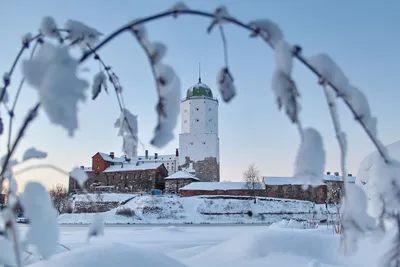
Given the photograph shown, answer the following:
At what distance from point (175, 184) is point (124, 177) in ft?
27.8

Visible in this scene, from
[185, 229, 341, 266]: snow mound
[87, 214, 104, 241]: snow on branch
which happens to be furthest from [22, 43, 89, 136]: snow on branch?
[185, 229, 341, 266]: snow mound

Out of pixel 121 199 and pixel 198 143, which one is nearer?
pixel 121 199

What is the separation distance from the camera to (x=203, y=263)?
15.5ft

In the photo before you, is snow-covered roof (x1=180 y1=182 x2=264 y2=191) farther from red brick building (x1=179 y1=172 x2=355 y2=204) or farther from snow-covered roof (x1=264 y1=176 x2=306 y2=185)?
snow-covered roof (x1=264 y1=176 x2=306 y2=185)

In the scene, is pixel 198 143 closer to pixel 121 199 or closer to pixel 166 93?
pixel 121 199

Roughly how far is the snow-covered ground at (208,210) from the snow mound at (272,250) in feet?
106

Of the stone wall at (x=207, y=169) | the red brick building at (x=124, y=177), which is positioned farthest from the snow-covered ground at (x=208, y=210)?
the red brick building at (x=124, y=177)

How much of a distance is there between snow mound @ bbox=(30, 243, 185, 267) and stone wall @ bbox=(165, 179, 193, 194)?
45514 millimetres

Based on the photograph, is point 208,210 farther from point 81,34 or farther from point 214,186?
point 81,34

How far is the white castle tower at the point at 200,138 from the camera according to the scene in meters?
50.9

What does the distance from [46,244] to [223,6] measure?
19.5 inches

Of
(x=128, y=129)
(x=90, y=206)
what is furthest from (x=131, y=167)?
(x=128, y=129)

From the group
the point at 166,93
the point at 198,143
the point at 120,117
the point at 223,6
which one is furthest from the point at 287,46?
the point at 198,143

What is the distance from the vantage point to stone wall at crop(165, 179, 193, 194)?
4781cm
